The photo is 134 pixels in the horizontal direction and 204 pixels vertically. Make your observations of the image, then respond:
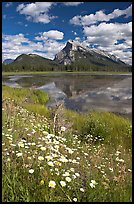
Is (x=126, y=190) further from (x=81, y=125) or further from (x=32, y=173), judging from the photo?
(x=81, y=125)

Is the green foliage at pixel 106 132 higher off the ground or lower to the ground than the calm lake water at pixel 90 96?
lower

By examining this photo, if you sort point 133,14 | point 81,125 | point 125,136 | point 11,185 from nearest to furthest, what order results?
point 133,14 → point 11,185 → point 125,136 → point 81,125

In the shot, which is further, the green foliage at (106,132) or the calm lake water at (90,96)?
the calm lake water at (90,96)

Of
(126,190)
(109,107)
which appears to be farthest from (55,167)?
(109,107)

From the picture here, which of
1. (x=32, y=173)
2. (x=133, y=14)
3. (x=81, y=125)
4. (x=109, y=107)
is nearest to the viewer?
(x=133, y=14)

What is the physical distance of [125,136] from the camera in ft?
32.7

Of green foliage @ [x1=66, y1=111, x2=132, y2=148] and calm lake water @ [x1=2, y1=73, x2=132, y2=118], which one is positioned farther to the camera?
calm lake water @ [x1=2, y1=73, x2=132, y2=118]

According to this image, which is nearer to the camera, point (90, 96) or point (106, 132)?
point (106, 132)

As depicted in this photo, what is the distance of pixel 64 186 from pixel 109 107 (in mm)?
21725

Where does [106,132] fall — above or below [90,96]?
below

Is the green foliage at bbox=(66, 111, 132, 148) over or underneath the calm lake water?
underneath

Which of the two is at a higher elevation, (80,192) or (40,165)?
(40,165)

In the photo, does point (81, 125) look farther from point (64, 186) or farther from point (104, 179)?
point (64, 186)

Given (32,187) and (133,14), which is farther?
(32,187)
